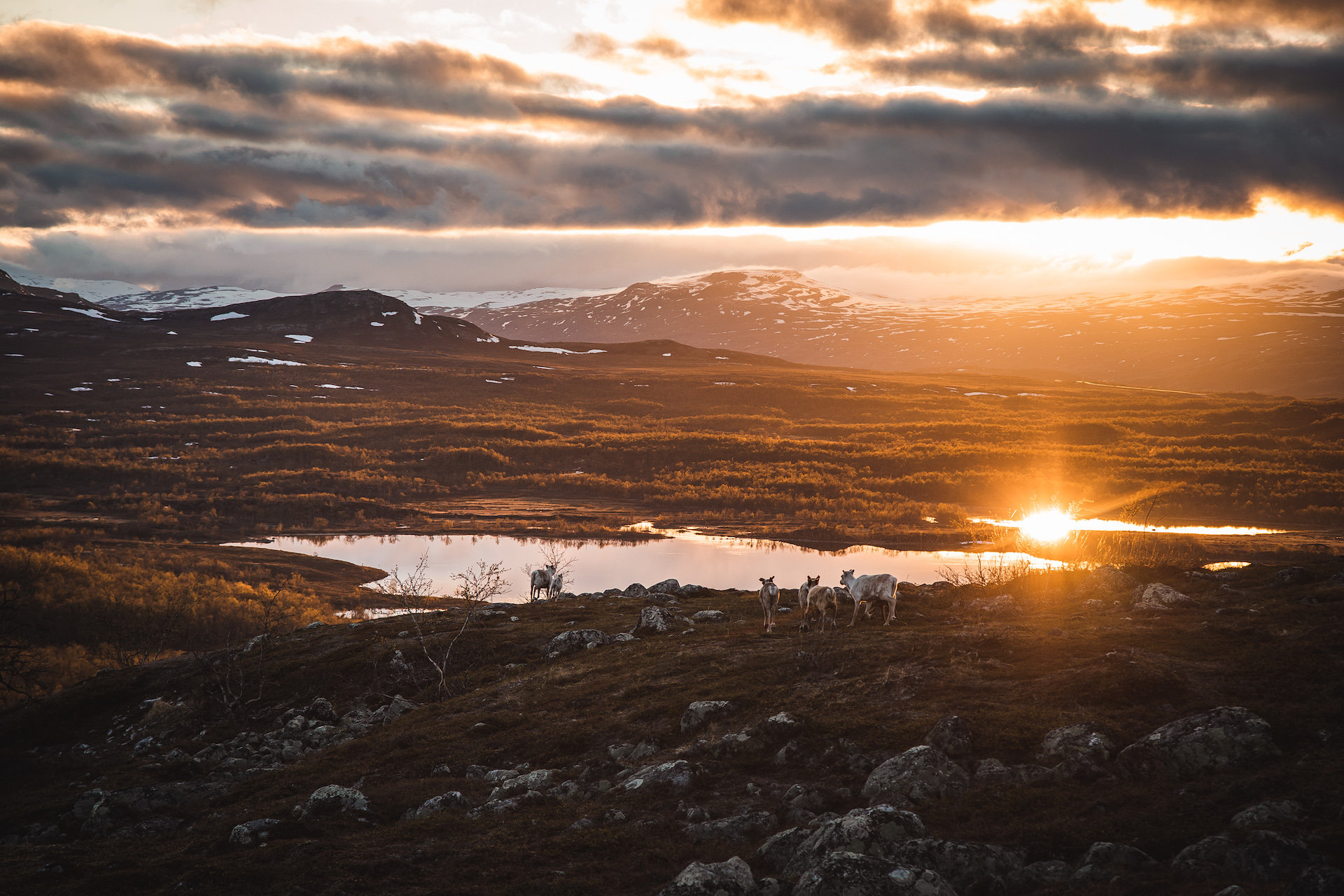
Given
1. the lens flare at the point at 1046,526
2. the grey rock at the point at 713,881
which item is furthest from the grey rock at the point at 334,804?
the lens flare at the point at 1046,526

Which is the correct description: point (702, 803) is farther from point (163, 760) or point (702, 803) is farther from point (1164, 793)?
point (163, 760)

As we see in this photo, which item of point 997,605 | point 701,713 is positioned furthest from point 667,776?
point 997,605

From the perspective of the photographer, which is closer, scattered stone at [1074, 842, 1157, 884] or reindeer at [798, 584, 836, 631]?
scattered stone at [1074, 842, 1157, 884]

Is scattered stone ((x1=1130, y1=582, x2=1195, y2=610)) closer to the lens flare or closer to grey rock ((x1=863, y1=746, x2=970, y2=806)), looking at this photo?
grey rock ((x1=863, y1=746, x2=970, y2=806))

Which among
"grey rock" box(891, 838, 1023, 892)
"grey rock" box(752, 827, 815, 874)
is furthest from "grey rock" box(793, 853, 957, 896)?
"grey rock" box(752, 827, 815, 874)

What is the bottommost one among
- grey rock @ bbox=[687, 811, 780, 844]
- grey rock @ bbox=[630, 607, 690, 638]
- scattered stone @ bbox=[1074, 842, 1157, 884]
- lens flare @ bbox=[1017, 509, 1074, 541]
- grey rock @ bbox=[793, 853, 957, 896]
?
lens flare @ bbox=[1017, 509, 1074, 541]

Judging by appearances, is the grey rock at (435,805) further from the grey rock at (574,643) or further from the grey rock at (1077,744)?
the grey rock at (574,643)

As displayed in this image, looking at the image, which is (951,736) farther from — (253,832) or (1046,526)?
(1046,526)

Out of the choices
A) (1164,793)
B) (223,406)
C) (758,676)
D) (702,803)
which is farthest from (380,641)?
(223,406)
